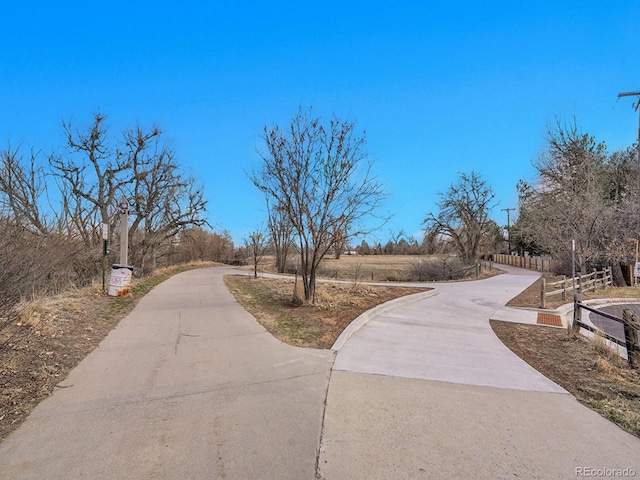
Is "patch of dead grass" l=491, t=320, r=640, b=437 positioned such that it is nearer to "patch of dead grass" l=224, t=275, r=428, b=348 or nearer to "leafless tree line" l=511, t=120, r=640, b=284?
"patch of dead grass" l=224, t=275, r=428, b=348

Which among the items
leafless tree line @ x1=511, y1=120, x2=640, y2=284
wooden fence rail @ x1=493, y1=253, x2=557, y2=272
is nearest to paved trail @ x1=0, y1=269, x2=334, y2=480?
leafless tree line @ x1=511, y1=120, x2=640, y2=284

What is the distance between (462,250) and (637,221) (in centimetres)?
2048

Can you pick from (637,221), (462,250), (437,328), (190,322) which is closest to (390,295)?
(437,328)

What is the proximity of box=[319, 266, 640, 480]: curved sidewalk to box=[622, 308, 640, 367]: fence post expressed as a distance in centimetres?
170

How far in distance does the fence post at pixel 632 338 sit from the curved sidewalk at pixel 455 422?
1.70 meters

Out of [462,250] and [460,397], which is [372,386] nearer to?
[460,397]

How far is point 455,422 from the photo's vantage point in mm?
3906

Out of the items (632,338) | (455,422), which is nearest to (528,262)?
(632,338)

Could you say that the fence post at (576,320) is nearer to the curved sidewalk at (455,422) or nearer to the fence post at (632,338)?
the fence post at (632,338)

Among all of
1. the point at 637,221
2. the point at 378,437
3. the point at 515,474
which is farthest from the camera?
the point at 637,221

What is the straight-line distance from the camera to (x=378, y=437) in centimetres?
353

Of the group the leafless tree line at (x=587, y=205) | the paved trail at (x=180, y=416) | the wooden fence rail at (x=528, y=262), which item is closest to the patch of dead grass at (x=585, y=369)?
the paved trail at (x=180, y=416)

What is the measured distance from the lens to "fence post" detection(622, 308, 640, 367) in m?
6.18

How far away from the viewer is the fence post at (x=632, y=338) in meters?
6.18
